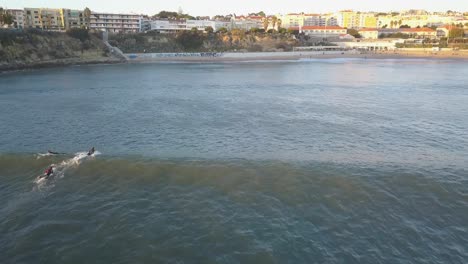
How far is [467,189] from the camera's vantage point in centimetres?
2391

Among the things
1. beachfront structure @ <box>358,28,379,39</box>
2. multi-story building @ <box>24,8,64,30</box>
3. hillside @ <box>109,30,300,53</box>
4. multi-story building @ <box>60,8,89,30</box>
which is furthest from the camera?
beachfront structure @ <box>358,28,379,39</box>

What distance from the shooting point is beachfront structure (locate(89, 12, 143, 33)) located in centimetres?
15245

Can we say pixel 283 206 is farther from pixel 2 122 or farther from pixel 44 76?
pixel 44 76

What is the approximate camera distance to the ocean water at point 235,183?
17609 millimetres

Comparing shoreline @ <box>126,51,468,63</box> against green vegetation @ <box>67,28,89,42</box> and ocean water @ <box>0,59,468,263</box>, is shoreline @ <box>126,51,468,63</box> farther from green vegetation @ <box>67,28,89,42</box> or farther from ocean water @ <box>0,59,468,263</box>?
ocean water @ <box>0,59,468,263</box>

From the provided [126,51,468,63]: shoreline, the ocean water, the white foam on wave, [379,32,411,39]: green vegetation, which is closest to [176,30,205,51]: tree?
[126,51,468,63]: shoreline

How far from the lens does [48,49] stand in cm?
10725

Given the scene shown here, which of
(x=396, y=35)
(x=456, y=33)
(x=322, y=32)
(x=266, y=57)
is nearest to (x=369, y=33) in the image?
(x=396, y=35)

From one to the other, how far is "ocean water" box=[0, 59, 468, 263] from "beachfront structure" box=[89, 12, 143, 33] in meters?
112

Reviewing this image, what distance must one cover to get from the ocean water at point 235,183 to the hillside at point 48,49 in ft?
174

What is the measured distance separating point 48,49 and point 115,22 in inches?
2171

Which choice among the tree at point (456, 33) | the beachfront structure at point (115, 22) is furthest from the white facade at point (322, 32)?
the beachfront structure at point (115, 22)

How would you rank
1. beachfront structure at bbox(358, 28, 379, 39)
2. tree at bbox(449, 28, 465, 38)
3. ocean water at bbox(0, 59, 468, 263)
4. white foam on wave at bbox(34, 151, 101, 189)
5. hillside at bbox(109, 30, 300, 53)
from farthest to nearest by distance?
beachfront structure at bbox(358, 28, 379, 39), tree at bbox(449, 28, 465, 38), hillside at bbox(109, 30, 300, 53), white foam on wave at bbox(34, 151, 101, 189), ocean water at bbox(0, 59, 468, 263)

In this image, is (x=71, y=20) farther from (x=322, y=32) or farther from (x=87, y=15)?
(x=322, y=32)
